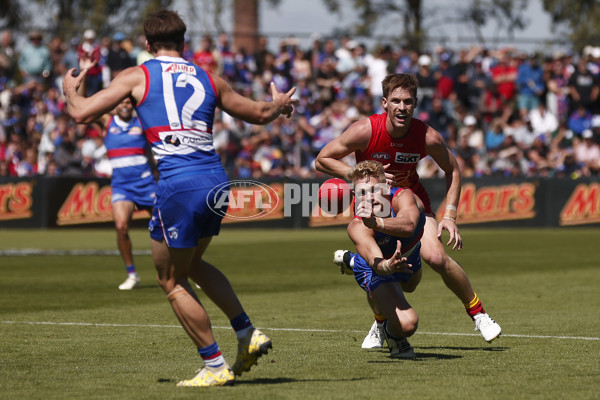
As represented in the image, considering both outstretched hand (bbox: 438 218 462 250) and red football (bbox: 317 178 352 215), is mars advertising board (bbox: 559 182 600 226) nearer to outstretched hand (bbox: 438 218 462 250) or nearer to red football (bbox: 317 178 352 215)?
red football (bbox: 317 178 352 215)

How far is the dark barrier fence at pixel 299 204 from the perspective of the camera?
2648 cm

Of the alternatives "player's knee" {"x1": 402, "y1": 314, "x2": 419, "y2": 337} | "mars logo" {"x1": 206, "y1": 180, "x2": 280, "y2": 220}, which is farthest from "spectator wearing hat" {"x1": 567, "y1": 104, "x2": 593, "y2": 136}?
"player's knee" {"x1": 402, "y1": 314, "x2": 419, "y2": 337}

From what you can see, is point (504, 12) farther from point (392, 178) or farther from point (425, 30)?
point (392, 178)

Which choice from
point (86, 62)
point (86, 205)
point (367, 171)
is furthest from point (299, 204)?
point (86, 62)

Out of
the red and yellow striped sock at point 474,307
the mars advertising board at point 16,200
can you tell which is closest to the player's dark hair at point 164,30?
the red and yellow striped sock at point 474,307

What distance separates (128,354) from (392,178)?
2.43 meters

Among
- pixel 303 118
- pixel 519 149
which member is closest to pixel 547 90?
pixel 519 149

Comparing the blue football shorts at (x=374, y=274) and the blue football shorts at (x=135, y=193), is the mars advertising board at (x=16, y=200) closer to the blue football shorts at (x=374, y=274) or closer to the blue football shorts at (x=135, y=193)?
the blue football shorts at (x=135, y=193)

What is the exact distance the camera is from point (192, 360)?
26.0 ft

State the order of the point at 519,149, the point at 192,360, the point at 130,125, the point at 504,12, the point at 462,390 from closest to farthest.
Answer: the point at 462,390
the point at 192,360
the point at 130,125
the point at 519,149
the point at 504,12

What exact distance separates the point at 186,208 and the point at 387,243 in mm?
2342

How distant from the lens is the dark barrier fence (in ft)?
86.9

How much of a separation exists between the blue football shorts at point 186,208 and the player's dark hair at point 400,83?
84.3 inches

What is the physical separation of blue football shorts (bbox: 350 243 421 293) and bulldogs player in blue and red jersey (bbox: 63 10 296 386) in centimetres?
182
